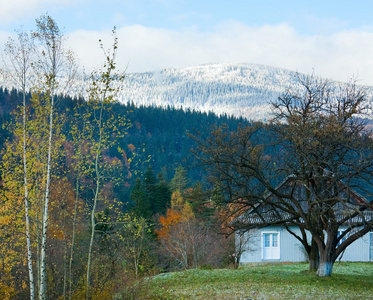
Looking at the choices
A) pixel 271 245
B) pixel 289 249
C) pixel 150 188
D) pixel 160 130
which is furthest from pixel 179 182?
pixel 160 130

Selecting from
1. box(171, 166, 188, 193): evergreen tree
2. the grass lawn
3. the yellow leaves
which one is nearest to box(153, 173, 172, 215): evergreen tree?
the yellow leaves

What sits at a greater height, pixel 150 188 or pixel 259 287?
pixel 150 188

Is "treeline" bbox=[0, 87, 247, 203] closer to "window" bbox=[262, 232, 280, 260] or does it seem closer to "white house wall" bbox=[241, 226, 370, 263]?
"window" bbox=[262, 232, 280, 260]

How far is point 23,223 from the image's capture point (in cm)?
2100

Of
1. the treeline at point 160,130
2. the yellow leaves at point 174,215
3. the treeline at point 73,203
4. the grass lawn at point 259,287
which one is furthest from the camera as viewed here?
the treeline at point 160,130

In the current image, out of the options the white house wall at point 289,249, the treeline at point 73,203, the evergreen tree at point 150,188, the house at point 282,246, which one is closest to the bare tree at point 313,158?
the treeline at point 73,203

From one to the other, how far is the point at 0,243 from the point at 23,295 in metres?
2.63

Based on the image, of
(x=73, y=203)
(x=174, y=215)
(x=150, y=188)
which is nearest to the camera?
(x=73, y=203)

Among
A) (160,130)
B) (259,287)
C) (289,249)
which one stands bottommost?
(289,249)

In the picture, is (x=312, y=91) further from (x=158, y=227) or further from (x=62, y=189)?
(x=158, y=227)

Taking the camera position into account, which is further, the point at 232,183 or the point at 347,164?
the point at 232,183

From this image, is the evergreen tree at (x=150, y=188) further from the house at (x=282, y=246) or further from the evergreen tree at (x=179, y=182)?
the house at (x=282, y=246)

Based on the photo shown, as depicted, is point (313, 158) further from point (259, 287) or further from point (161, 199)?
point (161, 199)

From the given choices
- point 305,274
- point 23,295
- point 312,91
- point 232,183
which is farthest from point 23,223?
point 312,91
